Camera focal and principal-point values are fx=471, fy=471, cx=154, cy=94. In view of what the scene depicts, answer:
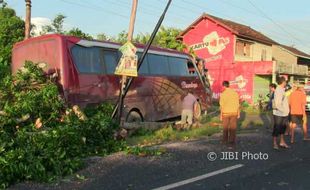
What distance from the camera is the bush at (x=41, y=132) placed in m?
7.80

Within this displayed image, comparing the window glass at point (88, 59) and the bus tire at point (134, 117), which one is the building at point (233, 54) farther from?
the window glass at point (88, 59)

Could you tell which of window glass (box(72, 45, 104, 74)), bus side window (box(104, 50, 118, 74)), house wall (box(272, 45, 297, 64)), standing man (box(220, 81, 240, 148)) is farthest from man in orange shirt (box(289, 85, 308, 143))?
house wall (box(272, 45, 297, 64))

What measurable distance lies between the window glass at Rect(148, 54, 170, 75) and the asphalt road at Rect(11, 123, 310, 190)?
238 inches

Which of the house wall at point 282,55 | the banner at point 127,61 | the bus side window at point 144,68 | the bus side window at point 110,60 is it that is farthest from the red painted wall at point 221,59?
the banner at point 127,61

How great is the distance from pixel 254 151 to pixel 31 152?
529cm

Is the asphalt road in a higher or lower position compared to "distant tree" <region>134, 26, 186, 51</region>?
lower

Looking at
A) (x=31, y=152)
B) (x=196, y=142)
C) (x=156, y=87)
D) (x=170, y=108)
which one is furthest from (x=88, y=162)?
(x=170, y=108)

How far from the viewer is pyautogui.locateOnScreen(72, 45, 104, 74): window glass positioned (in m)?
13.6

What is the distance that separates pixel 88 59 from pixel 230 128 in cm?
485

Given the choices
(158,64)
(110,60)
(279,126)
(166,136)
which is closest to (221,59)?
(158,64)

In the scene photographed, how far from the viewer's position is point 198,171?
28.2ft

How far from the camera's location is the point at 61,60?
1316 centimetres

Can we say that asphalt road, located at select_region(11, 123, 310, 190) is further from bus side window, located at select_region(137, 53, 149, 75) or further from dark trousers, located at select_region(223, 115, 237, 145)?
bus side window, located at select_region(137, 53, 149, 75)

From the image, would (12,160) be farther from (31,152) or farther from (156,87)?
(156,87)
